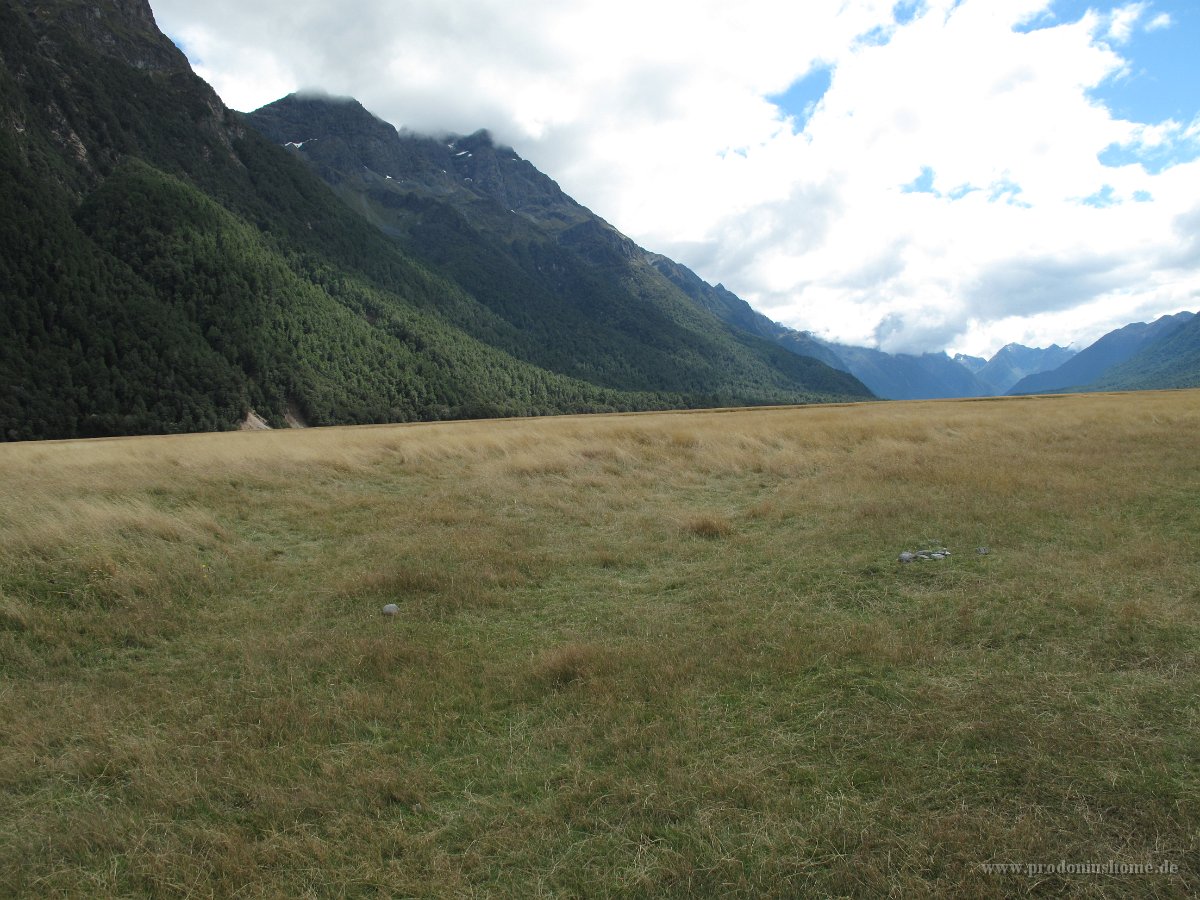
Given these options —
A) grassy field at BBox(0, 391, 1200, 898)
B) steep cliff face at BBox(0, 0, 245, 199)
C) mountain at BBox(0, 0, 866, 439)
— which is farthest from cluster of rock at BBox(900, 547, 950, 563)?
steep cliff face at BBox(0, 0, 245, 199)

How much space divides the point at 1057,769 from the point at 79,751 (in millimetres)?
7386

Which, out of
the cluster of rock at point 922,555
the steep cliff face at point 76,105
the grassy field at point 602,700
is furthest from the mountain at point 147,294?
the cluster of rock at point 922,555

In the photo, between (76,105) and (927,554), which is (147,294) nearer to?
(76,105)

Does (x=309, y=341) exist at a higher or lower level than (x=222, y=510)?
higher

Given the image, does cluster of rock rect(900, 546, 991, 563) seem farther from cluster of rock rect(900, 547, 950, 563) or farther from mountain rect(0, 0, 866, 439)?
mountain rect(0, 0, 866, 439)

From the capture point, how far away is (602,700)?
17.1 feet

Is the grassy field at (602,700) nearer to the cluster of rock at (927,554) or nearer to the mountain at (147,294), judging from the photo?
the cluster of rock at (927,554)

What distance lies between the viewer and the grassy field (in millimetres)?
3482

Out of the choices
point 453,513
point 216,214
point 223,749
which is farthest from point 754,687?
point 216,214

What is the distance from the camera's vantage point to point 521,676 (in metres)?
5.76

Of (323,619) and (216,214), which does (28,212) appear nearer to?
(216,214)

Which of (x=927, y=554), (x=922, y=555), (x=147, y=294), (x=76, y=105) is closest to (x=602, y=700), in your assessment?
(x=922, y=555)

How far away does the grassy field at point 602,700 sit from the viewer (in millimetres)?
3482

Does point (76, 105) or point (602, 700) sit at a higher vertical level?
point (76, 105)
